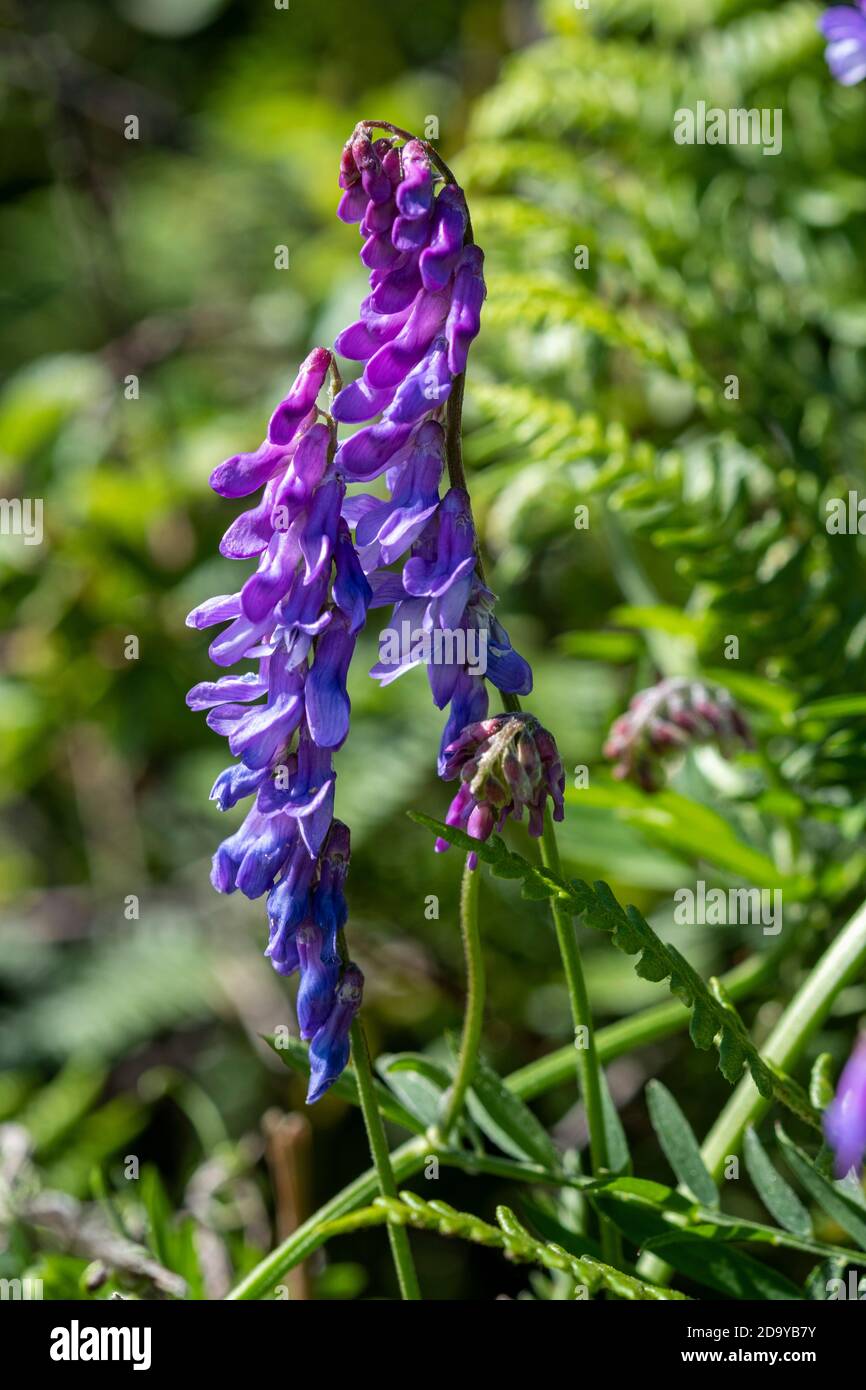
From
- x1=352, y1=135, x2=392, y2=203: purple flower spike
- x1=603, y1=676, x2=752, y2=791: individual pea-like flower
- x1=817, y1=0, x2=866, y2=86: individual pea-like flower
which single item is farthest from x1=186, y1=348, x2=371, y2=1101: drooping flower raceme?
x1=817, y1=0, x2=866, y2=86: individual pea-like flower

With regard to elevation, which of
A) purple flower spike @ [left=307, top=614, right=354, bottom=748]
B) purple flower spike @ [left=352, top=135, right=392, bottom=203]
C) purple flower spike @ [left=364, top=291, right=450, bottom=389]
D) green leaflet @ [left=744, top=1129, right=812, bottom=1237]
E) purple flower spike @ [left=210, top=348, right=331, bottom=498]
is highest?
purple flower spike @ [left=352, top=135, right=392, bottom=203]

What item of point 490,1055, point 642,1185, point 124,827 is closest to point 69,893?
point 124,827

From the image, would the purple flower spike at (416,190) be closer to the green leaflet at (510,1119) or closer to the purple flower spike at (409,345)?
the purple flower spike at (409,345)

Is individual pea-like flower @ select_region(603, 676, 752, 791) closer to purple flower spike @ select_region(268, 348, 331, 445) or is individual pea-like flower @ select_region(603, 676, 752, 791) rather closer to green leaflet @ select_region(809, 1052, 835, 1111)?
green leaflet @ select_region(809, 1052, 835, 1111)

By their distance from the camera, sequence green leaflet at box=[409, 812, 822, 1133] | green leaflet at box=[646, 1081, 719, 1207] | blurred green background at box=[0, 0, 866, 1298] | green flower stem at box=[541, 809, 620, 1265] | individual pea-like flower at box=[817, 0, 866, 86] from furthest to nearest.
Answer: blurred green background at box=[0, 0, 866, 1298] < individual pea-like flower at box=[817, 0, 866, 86] < green leaflet at box=[646, 1081, 719, 1207] < green flower stem at box=[541, 809, 620, 1265] < green leaflet at box=[409, 812, 822, 1133]

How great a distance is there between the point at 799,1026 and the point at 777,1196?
0.60 feet

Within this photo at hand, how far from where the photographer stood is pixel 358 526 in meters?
0.97

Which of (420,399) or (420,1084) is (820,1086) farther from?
(420,399)

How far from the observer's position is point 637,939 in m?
0.90

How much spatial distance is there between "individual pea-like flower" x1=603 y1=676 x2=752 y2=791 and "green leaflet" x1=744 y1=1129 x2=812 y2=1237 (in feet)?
1.18

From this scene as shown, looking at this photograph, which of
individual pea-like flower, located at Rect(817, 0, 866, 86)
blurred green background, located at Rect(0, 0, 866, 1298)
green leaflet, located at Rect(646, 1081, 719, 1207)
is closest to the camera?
green leaflet, located at Rect(646, 1081, 719, 1207)

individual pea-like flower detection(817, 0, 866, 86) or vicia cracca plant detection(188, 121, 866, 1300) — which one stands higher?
individual pea-like flower detection(817, 0, 866, 86)

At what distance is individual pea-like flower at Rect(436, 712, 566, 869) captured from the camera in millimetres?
882

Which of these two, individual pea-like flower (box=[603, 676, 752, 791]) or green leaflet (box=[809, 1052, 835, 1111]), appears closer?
green leaflet (box=[809, 1052, 835, 1111])
